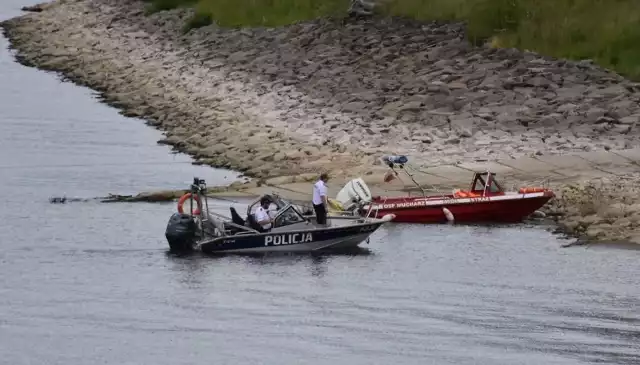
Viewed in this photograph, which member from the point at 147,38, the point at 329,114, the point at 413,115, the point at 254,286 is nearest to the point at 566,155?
the point at 413,115

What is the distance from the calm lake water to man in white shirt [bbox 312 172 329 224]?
1319mm

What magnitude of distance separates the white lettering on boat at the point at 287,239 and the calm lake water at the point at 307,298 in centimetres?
52

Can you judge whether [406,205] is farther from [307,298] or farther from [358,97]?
[358,97]

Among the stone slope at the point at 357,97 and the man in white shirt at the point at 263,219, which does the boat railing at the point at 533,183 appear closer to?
the stone slope at the point at 357,97

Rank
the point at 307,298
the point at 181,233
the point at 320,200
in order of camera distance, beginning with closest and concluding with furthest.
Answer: the point at 307,298
the point at 181,233
the point at 320,200

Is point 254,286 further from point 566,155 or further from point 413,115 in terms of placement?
point 413,115

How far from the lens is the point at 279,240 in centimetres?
4116

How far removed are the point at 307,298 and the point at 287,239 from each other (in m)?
5.13

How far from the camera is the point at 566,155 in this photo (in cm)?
5225

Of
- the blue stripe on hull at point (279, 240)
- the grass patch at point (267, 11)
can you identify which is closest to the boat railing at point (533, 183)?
the blue stripe on hull at point (279, 240)

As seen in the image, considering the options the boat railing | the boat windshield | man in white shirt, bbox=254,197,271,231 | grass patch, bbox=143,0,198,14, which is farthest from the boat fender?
grass patch, bbox=143,0,198,14

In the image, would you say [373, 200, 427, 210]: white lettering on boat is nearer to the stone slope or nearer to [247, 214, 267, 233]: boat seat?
[247, 214, 267, 233]: boat seat

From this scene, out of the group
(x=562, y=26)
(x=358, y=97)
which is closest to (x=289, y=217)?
(x=358, y=97)

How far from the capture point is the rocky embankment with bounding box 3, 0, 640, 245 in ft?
180
